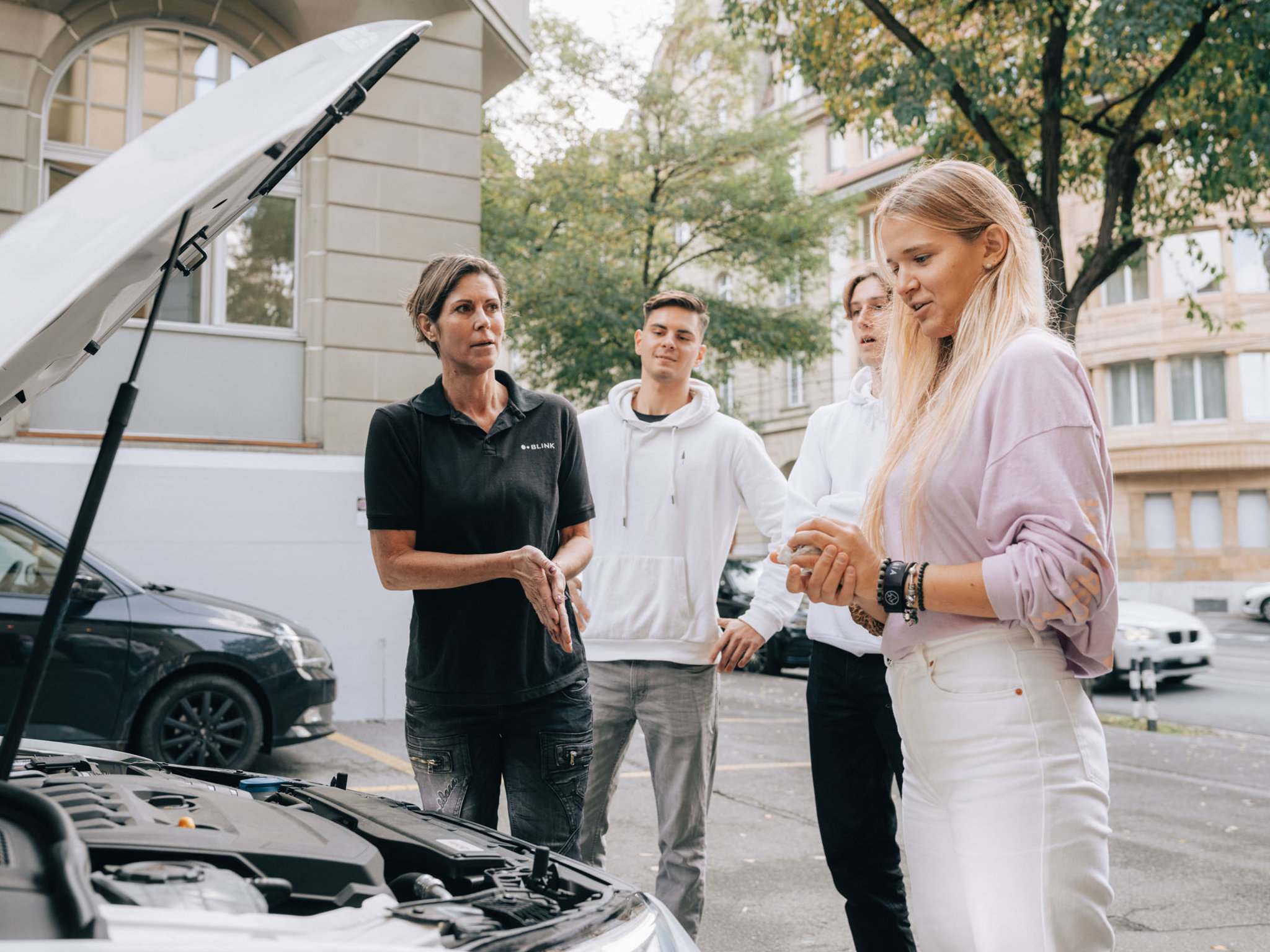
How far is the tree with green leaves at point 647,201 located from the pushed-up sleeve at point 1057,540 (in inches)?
607

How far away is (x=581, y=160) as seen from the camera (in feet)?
59.8

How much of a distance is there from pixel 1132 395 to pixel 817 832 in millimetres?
28048

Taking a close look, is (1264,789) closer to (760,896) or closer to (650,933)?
(760,896)

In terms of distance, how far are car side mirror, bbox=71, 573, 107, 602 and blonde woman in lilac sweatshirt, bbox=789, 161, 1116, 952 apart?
5.30m

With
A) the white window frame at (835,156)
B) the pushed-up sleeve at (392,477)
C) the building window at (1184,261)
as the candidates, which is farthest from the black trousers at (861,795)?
the white window frame at (835,156)

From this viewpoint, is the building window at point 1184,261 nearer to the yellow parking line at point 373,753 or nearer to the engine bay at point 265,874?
the yellow parking line at point 373,753

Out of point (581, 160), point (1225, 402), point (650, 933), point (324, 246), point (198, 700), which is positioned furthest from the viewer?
Result: point (1225, 402)

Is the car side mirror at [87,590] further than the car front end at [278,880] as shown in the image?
Yes

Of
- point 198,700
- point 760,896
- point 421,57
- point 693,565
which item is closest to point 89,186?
point 693,565

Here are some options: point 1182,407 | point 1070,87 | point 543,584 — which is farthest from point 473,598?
point 1182,407

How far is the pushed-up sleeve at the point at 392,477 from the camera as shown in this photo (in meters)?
2.73

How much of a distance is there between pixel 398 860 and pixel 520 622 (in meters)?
1.05

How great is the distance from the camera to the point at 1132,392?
3039 centimetres

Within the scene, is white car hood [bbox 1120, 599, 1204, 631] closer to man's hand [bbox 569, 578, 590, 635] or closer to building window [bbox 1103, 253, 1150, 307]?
man's hand [bbox 569, 578, 590, 635]
